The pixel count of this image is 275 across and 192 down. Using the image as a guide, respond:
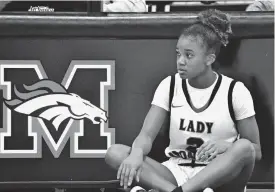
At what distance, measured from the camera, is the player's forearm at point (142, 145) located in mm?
3608

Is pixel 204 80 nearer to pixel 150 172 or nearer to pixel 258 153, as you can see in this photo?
pixel 258 153

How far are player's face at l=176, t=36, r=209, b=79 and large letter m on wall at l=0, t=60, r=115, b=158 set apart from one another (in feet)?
1.82

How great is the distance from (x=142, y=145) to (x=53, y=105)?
723 millimetres

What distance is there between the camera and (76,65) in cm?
408

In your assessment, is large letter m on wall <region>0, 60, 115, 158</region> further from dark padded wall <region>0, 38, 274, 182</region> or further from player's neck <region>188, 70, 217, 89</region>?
player's neck <region>188, 70, 217, 89</region>

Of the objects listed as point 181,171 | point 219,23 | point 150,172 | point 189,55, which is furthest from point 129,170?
point 219,23

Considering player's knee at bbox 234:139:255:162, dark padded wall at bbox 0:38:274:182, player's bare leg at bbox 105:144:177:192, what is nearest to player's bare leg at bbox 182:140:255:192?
player's knee at bbox 234:139:255:162

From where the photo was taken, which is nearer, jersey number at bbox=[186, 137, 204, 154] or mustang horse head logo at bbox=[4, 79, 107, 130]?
jersey number at bbox=[186, 137, 204, 154]

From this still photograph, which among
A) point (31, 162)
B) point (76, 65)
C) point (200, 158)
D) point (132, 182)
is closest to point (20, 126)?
point (31, 162)

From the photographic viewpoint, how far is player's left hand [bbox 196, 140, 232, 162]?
3.54 meters

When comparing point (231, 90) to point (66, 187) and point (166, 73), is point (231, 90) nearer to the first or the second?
point (166, 73)

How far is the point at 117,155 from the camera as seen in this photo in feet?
12.0

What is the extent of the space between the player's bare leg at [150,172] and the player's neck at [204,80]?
1.65ft

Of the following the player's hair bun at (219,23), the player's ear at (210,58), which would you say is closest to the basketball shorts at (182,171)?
the player's ear at (210,58)
